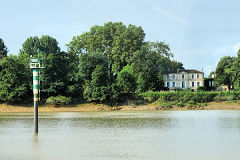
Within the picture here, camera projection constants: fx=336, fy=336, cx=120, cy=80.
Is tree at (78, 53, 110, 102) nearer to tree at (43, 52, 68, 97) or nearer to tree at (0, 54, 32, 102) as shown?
tree at (43, 52, 68, 97)

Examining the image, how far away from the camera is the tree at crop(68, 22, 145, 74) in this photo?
83062 mm

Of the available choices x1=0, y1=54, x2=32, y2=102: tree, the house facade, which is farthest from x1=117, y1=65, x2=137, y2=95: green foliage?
the house facade

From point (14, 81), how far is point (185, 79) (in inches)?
2104

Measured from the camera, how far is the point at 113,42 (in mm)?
85438

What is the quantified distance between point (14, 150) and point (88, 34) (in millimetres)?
74204

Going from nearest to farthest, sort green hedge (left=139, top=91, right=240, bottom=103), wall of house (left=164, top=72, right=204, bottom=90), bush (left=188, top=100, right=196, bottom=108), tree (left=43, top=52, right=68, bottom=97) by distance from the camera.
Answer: bush (left=188, top=100, right=196, bottom=108) < green hedge (left=139, top=91, right=240, bottom=103) < tree (left=43, top=52, right=68, bottom=97) < wall of house (left=164, top=72, right=204, bottom=90)

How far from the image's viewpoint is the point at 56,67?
62.0m

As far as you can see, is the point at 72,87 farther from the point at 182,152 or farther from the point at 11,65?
the point at 182,152

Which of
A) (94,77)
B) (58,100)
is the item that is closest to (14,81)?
(58,100)

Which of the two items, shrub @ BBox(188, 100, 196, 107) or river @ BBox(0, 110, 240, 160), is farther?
shrub @ BBox(188, 100, 196, 107)

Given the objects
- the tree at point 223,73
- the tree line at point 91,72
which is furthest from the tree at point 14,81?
the tree at point 223,73

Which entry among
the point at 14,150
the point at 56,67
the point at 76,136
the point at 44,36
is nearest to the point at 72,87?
the point at 56,67

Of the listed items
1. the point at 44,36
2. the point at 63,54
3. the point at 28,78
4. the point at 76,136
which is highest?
the point at 44,36

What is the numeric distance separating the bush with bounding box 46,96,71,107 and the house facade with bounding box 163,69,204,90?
43799 mm
